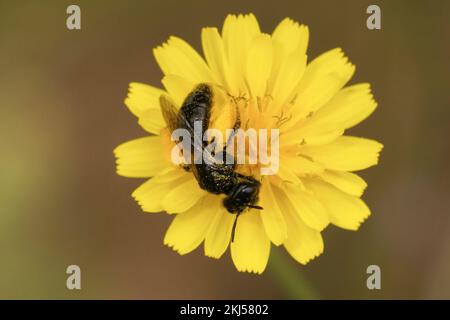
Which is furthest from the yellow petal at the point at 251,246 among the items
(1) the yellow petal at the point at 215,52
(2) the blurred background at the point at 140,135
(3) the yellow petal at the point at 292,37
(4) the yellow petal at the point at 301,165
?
(2) the blurred background at the point at 140,135

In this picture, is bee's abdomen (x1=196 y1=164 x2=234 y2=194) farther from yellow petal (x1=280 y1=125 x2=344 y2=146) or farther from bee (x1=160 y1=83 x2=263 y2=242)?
yellow petal (x1=280 y1=125 x2=344 y2=146)

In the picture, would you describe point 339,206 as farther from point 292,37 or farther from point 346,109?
point 292,37

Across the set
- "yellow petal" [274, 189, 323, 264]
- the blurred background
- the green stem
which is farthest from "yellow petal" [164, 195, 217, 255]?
the blurred background

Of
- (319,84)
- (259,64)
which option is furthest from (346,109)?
(259,64)
